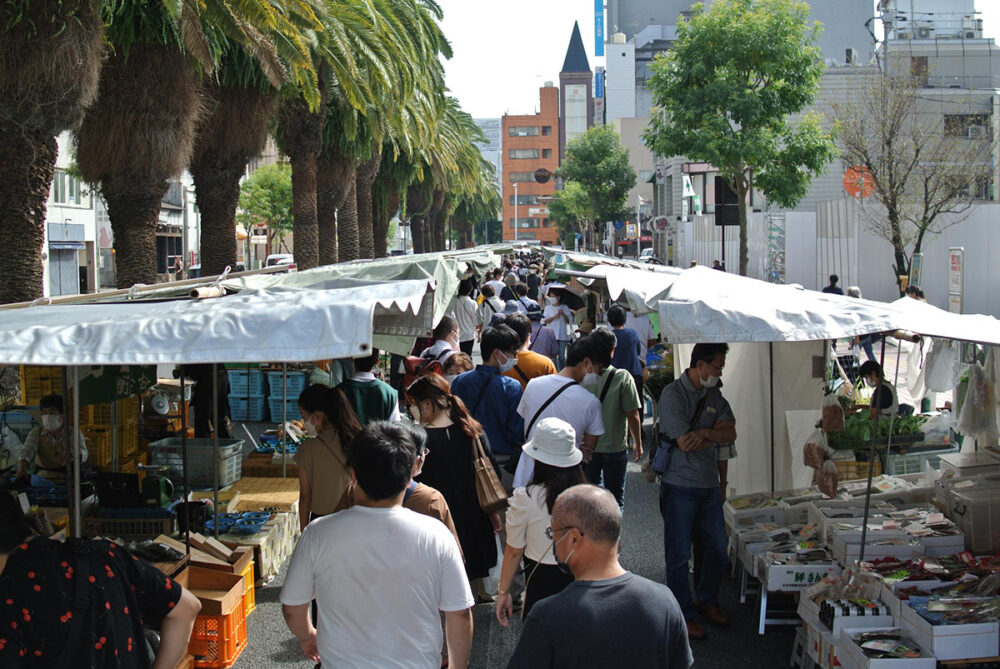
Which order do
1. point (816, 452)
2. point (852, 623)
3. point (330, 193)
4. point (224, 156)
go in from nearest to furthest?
point (852, 623) → point (816, 452) → point (224, 156) → point (330, 193)

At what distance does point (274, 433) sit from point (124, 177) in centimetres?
507

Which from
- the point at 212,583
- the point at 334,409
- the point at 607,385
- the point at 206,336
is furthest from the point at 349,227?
the point at 206,336

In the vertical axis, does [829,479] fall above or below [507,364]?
below

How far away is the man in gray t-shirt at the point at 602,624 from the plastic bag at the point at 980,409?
442 centimetres

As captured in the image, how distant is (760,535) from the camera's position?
664cm

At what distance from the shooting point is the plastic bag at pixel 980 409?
6547 mm

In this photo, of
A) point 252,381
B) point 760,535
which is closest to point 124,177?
point 252,381

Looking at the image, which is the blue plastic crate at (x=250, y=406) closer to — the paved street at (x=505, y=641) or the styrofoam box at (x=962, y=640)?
the paved street at (x=505, y=641)

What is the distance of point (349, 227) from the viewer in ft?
82.8

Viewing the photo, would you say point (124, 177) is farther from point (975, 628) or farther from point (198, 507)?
point (975, 628)

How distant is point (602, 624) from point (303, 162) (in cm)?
1787

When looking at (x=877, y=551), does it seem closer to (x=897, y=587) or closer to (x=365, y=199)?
(x=897, y=587)

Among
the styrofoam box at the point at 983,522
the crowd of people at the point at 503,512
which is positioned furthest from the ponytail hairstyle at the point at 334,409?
the styrofoam box at the point at 983,522

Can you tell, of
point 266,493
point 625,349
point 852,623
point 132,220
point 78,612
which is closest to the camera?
point 78,612
